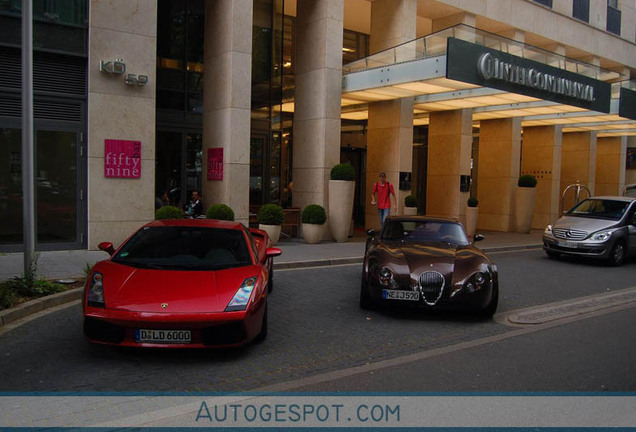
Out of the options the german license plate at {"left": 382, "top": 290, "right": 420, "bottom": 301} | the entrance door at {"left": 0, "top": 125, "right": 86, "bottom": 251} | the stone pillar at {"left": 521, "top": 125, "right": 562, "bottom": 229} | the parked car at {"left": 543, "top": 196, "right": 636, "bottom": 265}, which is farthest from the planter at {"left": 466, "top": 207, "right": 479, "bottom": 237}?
the german license plate at {"left": 382, "top": 290, "right": 420, "bottom": 301}

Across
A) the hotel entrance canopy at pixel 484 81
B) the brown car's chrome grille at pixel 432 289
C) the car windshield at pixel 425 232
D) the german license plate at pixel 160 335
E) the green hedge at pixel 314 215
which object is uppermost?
the hotel entrance canopy at pixel 484 81

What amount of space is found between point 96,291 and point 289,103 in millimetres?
15254

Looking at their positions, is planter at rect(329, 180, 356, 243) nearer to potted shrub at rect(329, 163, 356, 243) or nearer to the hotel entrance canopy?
potted shrub at rect(329, 163, 356, 243)

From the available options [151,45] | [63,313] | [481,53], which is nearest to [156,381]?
[63,313]

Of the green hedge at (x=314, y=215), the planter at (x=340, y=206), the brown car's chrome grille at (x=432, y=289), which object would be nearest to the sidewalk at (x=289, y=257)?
the planter at (x=340, y=206)

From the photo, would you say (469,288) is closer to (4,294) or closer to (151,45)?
(4,294)

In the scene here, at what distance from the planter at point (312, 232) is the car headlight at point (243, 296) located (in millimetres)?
10164

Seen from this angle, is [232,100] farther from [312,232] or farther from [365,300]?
[365,300]

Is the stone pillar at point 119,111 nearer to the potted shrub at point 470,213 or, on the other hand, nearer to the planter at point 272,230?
the planter at point 272,230

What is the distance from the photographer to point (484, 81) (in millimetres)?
15195

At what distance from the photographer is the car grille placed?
14297 mm

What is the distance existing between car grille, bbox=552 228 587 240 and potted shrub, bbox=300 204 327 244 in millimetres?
6140

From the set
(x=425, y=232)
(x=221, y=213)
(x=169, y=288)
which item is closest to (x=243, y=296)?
(x=169, y=288)

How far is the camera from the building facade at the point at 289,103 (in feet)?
43.2
